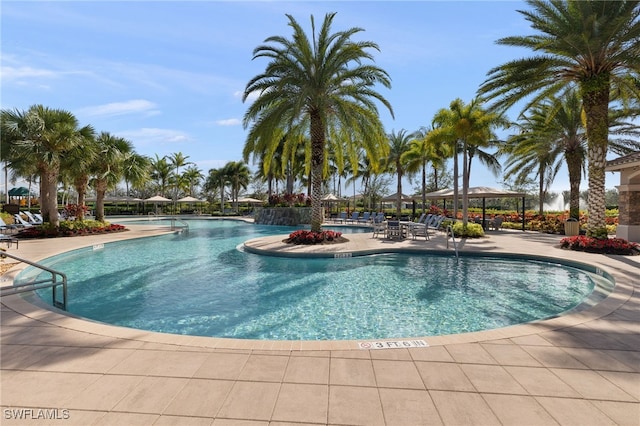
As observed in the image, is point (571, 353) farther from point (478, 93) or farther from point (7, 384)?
point (478, 93)

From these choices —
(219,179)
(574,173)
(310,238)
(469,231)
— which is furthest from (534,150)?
(219,179)

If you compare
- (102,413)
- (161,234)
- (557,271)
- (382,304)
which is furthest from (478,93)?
(161,234)

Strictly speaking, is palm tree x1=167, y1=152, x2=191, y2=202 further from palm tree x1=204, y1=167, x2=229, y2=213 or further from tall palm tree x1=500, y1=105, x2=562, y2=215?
tall palm tree x1=500, y1=105, x2=562, y2=215

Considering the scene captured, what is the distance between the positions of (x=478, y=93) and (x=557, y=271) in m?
8.07

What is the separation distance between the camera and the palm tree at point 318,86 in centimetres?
1398

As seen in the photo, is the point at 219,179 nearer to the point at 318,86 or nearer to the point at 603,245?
the point at 318,86

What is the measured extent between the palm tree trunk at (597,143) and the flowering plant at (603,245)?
0.44 m

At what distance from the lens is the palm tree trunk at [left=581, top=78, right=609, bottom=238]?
483 inches

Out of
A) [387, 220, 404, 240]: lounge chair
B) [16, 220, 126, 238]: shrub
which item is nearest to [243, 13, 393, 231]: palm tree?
[387, 220, 404, 240]: lounge chair

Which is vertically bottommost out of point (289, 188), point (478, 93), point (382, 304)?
point (382, 304)

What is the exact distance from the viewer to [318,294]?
7883 millimetres

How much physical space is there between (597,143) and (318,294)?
12.2 metres

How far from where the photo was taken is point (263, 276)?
31.5 feet

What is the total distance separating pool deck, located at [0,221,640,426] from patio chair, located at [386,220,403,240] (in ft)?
35.4
